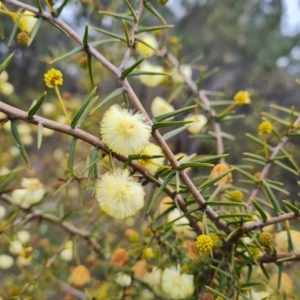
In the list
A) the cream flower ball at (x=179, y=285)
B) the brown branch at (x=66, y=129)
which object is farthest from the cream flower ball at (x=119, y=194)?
the cream flower ball at (x=179, y=285)

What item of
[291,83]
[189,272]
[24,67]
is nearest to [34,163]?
[24,67]

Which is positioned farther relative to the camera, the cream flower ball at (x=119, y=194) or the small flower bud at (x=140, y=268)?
the small flower bud at (x=140, y=268)

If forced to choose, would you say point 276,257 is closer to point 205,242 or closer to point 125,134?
point 205,242

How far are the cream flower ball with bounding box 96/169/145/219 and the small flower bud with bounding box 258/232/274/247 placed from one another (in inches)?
5.4

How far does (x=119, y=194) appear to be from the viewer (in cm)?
36

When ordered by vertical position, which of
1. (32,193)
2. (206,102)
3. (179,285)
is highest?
(206,102)

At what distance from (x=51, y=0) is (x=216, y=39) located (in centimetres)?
146

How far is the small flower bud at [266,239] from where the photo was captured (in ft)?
1.36

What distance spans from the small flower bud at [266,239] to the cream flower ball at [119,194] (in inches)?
5.4

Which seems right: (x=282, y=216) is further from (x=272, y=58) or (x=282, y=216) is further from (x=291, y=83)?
(x=291, y=83)

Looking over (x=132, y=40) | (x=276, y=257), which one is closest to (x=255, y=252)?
(x=276, y=257)

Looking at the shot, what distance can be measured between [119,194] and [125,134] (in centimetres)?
6

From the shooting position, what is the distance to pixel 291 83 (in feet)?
5.37

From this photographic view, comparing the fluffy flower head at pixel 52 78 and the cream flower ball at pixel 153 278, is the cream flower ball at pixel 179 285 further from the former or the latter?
the fluffy flower head at pixel 52 78
